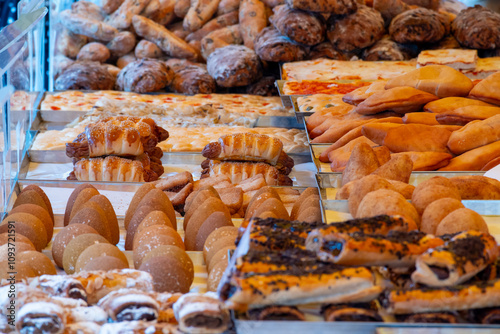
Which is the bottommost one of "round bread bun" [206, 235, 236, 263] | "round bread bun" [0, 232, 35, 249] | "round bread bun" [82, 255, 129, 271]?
"round bread bun" [206, 235, 236, 263]

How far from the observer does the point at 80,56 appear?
457 cm

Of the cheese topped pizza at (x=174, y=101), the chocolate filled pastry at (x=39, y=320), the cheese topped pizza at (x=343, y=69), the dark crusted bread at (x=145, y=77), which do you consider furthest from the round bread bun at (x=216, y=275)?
the dark crusted bread at (x=145, y=77)

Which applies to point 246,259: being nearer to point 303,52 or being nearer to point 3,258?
point 3,258

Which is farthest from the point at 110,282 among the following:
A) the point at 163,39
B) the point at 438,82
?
→ the point at 163,39

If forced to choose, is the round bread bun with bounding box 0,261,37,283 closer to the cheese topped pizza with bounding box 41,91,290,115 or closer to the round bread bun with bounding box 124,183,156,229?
the round bread bun with bounding box 124,183,156,229

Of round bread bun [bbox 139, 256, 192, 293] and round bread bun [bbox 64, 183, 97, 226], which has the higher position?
round bread bun [bbox 139, 256, 192, 293]

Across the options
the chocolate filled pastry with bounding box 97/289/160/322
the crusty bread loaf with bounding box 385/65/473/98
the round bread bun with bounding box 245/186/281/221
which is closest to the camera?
the chocolate filled pastry with bounding box 97/289/160/322

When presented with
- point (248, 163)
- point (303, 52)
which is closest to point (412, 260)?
point (248, 163)

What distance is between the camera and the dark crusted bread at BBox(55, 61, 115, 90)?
13.5 ft

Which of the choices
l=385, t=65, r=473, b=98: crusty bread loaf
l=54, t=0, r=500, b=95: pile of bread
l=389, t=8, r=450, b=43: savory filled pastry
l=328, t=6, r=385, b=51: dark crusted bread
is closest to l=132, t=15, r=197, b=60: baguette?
l=54, t=0, r=500, b=95: pile of bread

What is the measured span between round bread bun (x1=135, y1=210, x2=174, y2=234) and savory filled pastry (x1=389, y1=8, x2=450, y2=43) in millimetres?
3097

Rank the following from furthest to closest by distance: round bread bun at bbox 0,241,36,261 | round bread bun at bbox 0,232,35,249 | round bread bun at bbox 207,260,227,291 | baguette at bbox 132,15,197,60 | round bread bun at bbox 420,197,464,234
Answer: baguette at bbox 132,15,197,60 < round bread bun at bbox 0,232,35,249 < round bread bun at bbox 0,241,36,261 < round bread bun at bbox 207,260,227,291 < round bread bun at bbox 420,197,464,234

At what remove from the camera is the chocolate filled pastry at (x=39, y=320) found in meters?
0.97

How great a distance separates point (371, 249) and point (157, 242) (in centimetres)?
64
